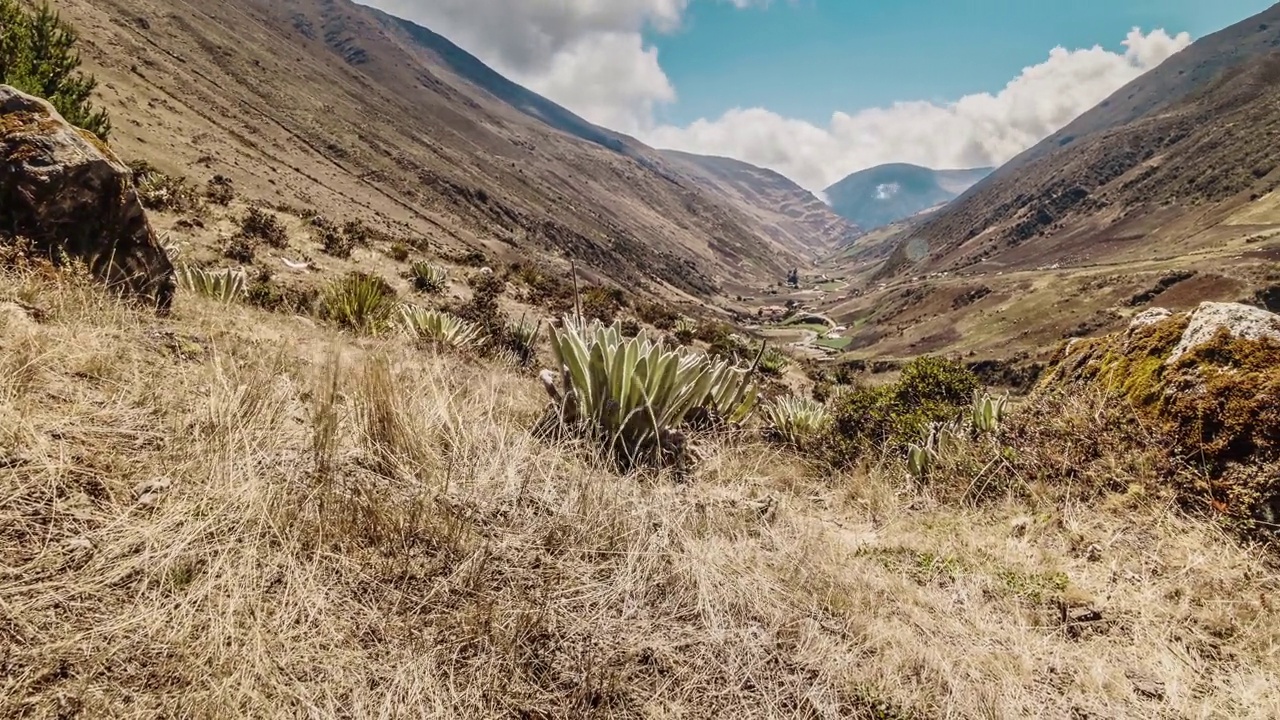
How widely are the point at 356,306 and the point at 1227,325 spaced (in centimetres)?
719

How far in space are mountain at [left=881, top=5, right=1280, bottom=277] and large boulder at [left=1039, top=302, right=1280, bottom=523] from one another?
96.8m

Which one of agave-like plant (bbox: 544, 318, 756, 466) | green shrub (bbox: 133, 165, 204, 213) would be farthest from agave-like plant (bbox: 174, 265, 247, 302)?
green shrub (bbox: 133, 165, 204, 213)

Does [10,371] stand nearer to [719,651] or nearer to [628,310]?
[719,651]

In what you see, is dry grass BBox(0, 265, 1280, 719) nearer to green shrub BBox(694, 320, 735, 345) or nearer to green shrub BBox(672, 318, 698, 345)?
green shrub BBox(672, 318, 698, 345)

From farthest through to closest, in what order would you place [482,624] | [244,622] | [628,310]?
[628,310]
[482,624]
[244,622]

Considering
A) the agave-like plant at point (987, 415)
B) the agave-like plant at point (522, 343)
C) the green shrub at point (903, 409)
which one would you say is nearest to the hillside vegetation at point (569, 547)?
the agave-like plant at point (987, 415)

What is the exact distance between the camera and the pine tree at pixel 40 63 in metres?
10.1

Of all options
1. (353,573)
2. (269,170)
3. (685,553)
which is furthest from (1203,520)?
(269,170)

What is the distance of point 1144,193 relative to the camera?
109125 millimetres

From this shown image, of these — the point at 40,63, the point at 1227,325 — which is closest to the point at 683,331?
the point at 1227,325

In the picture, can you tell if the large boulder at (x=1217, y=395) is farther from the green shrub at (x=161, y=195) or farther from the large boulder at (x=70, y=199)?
the green shrub at (x=161, y=195)

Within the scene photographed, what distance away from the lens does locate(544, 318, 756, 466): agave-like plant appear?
10.6ft

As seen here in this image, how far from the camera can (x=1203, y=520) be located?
100 inches

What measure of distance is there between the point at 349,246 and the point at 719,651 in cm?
1308
